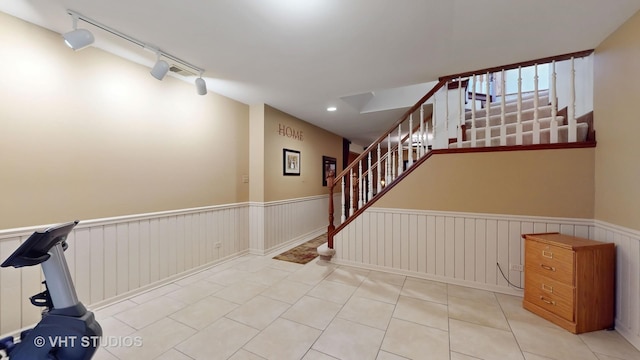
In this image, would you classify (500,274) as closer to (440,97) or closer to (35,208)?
(440,97)

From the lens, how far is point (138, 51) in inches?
94.7

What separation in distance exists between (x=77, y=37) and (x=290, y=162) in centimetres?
320

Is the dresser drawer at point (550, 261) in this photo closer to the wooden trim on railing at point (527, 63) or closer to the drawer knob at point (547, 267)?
the drawer knob at point (547, 267)

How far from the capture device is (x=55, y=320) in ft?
4.25

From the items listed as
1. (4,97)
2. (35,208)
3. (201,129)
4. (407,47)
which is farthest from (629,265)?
(4,97)

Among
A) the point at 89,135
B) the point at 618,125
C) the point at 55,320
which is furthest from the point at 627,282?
the point at 89,135

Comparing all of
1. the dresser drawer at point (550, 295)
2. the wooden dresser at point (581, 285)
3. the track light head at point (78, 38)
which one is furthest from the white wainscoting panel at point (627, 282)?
the track light head at point (78, 38)

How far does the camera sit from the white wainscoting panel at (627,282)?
1.82m

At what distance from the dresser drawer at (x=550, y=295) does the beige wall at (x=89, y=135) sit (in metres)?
3.84

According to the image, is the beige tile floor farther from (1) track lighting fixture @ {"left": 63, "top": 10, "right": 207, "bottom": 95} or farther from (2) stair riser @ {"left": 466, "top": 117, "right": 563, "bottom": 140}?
(1) track lighting fixture @ {"left": 63, "top": 10, "right": 207, "bottom": 95}

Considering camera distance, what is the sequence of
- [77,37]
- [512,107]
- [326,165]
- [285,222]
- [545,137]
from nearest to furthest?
[77,37] → [545,137] → [512,107] → [285,222] → [326,165]

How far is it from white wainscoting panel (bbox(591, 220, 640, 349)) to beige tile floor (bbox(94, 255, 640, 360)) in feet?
0.39

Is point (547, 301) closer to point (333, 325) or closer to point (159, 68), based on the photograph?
point (333, 325)

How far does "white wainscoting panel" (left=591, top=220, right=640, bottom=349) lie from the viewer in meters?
1.82
